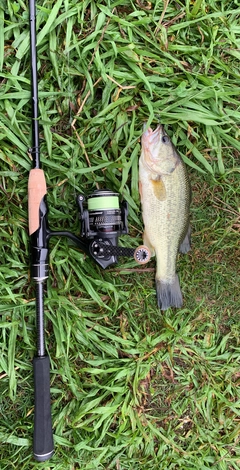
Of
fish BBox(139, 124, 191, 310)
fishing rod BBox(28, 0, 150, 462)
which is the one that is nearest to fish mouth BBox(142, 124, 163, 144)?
fish BBox(139, 124, 191, 310)

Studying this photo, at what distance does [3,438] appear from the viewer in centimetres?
258

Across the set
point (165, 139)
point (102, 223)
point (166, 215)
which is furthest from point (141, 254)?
point (165, 139)

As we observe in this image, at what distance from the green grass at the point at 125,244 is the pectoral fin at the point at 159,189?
0.16 metres

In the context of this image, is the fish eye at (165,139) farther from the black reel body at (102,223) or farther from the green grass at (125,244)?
the black reel body at (102,223)

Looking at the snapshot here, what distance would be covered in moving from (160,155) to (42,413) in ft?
5.65

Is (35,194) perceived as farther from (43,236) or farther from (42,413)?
(42,413)

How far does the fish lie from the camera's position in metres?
2.62

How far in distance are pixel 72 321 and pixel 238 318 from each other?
1201mm

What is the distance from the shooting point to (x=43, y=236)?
2.45 meters

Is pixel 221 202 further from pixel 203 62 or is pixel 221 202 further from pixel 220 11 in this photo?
pixel 220 11

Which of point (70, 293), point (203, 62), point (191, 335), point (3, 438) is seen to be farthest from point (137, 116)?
point (3, 438)

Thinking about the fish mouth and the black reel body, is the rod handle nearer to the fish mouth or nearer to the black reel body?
the black reel body

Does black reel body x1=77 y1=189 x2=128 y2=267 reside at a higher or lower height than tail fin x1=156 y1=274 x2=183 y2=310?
higher

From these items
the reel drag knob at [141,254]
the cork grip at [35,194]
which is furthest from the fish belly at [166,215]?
the cork grip at [35,194]
